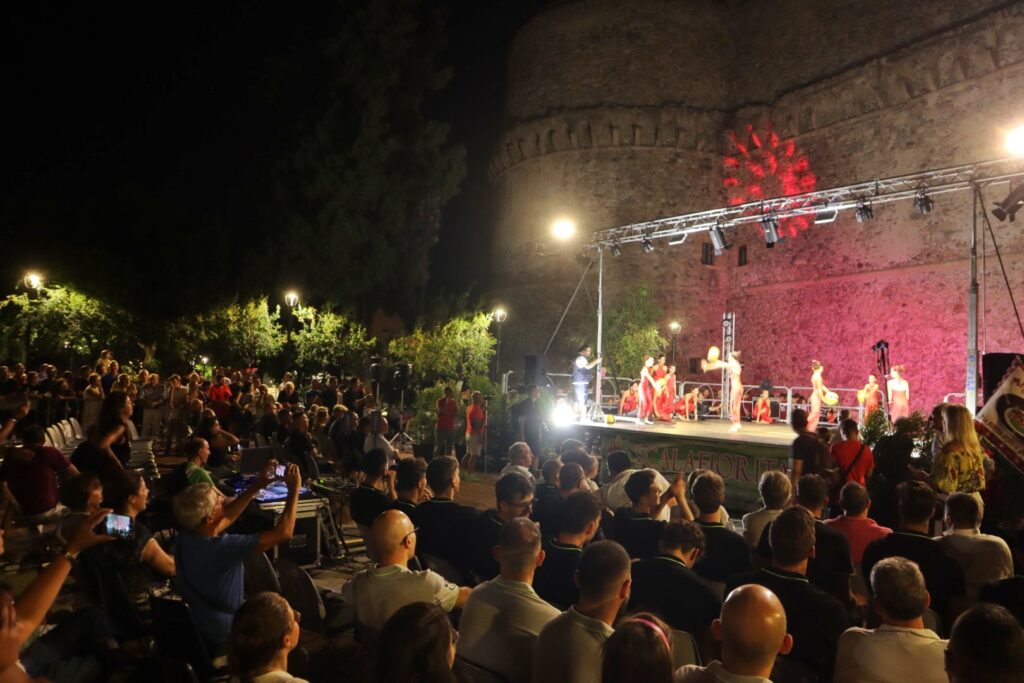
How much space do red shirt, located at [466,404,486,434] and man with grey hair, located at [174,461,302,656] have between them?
9120 millimetres

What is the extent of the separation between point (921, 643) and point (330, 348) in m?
20.9

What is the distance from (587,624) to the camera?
7.62 ft

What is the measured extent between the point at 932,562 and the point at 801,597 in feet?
3.49

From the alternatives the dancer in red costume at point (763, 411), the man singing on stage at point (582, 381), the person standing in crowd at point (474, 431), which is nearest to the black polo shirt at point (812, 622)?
the person standing in crowd at point (474, 431)

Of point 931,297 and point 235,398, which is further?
point 931,297

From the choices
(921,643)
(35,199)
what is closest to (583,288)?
(35,199)

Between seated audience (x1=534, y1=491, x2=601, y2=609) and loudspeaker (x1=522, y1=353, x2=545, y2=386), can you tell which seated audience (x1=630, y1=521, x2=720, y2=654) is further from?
loudspeaker (x1=522, y1=353, x2=545, y2=386)

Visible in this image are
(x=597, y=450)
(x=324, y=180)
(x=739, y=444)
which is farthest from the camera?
(x=324, y=180)

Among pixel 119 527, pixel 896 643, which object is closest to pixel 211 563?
pixel 119 527

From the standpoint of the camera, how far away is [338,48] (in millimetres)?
25156

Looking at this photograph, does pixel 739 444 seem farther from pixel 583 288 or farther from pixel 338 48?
pixel 338 48

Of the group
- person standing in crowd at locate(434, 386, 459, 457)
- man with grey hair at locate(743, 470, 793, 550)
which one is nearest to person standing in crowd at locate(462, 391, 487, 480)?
person standing in crowd at locate(434, 386, 459, 457)

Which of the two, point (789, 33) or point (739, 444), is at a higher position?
point (789, 33)

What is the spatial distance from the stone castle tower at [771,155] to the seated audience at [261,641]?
1708 cm
